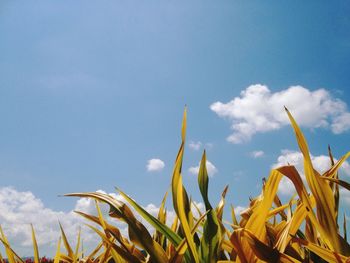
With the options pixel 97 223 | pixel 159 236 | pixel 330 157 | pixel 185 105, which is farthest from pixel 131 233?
pixel 330 157

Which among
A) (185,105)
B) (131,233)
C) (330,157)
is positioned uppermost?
(185,105)

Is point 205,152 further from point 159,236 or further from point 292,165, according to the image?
point 159,236

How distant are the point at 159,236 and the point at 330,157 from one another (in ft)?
2.21

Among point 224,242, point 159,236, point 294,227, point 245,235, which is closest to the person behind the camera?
point 245,235

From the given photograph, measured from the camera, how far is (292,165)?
0.71 m

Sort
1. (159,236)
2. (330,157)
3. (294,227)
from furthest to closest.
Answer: (159,236)
(330,157)
(294,227)

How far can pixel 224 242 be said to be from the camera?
0.94 m

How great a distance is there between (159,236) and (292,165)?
77 cm

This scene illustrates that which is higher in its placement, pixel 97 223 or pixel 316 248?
pixel 97 223

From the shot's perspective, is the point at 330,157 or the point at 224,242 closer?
the point at 224,242

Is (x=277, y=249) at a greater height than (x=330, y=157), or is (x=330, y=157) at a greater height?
(x=330, y=157)

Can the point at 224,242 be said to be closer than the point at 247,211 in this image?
Yes

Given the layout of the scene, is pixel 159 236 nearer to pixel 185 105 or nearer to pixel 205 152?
pixel 205 152

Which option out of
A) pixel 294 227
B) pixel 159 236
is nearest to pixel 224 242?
pixel 294 227
